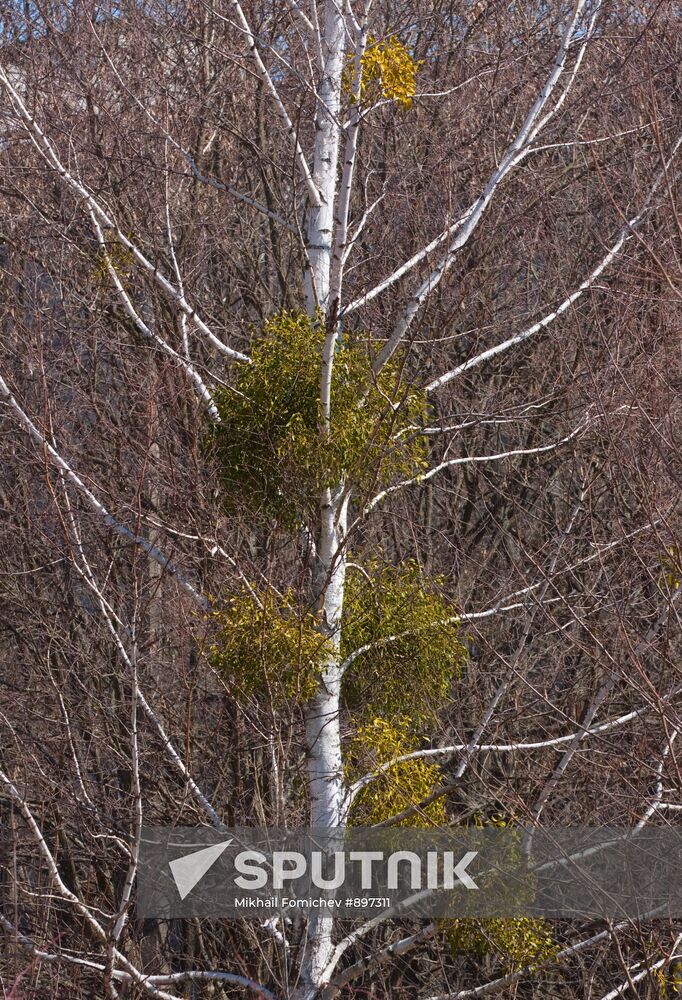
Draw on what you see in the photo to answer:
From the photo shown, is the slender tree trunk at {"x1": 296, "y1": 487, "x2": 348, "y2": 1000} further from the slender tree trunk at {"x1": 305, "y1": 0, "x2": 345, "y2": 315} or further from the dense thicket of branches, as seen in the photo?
the dense thicket of branches

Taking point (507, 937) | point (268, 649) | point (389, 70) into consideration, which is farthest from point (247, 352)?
point (507, 937)

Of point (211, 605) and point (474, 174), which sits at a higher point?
point (474, 174)

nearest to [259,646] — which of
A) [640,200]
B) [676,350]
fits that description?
[676,350]

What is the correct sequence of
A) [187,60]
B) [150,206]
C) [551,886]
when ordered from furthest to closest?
[187,60], [150,206], [551,886]

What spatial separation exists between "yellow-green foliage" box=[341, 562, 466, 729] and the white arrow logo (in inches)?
59.5

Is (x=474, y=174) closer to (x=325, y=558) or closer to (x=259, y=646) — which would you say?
(x=325, y=558)

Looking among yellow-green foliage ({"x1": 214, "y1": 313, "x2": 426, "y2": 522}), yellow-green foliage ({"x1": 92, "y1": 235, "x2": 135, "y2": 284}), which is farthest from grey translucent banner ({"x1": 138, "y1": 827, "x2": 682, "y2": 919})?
yellow-green foliage ({"x1": 92, "y1": 235, "x2": 135, "y2": 284})

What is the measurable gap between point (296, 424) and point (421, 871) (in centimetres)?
225

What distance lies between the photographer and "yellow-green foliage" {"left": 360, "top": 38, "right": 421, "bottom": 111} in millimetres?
5039

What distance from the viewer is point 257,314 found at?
9.88m

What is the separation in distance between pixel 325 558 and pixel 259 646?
65 centimetres

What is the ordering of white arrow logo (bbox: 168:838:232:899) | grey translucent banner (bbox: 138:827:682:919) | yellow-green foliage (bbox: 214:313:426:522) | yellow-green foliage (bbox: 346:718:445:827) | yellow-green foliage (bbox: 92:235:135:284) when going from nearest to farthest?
yellow-green foliage (bbox: 214:313:426:522), yellow-green foliage (bbox: 346:718:445:827), grey translucent banner (bbox: 138:827:682:919), yellow-green foliage (bbox: 92:235:135:284), white arrow logo (bbox: 168:838:232:899)

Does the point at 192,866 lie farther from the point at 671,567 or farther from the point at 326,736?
the point at 671,567

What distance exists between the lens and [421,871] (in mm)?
5871
